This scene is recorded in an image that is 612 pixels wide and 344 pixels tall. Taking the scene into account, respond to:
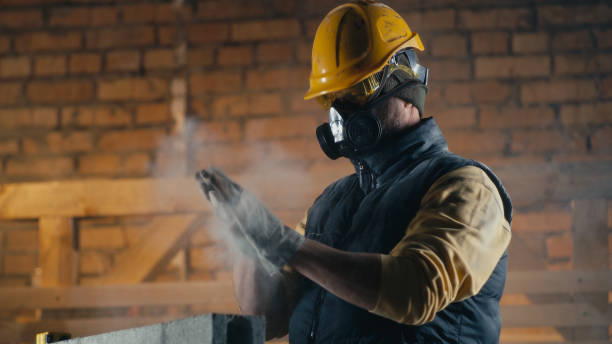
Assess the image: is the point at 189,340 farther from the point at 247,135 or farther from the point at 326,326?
the point at 247,135

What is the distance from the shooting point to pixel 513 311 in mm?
3383

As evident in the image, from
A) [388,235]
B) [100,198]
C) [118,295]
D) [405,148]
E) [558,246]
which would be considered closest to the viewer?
[388,235]

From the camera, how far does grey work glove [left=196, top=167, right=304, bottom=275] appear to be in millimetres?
1236

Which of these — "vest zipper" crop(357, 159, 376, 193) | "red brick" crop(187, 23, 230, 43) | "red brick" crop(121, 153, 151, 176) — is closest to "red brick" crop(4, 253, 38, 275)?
"red brick" crop(121, 153, 151, 176)

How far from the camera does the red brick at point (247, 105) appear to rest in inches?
158

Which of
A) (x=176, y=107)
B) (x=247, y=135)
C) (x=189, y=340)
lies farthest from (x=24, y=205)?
(x=189, y=340)

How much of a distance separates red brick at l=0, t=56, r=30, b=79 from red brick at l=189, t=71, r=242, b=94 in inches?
42.8

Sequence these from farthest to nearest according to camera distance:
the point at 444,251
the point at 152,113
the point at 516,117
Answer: the point at 152,113
the point at 516,117
the point at 444,251

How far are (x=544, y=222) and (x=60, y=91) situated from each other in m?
3.04

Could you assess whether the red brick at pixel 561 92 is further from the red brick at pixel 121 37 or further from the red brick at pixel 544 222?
the red brick at pixel 121 37

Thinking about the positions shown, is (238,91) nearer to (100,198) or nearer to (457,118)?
(100,198)

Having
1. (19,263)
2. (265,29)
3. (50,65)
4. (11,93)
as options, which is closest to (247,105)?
(265,29)

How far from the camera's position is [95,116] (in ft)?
13.6

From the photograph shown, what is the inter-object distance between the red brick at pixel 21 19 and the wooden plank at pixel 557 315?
3.33m
